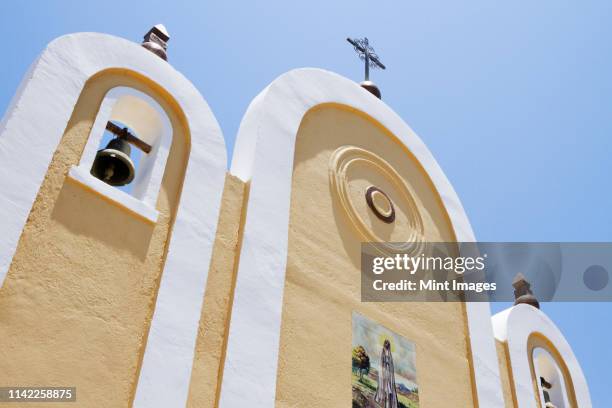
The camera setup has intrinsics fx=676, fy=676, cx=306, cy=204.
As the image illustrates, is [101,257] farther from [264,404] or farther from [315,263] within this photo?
[315,263]

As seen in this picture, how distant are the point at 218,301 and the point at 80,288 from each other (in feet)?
3.85

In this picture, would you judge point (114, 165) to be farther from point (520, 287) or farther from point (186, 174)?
point (520, 287)

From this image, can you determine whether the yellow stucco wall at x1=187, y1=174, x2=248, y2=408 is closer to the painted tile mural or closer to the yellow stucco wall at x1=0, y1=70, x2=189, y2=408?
the yellow stucco wall at x1=0, y1=70, x2=189, y2=408

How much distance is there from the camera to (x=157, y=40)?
282 inches

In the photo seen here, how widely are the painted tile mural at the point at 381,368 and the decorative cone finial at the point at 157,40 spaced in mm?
3255

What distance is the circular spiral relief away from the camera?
23.8ft

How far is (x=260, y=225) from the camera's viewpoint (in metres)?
6.10

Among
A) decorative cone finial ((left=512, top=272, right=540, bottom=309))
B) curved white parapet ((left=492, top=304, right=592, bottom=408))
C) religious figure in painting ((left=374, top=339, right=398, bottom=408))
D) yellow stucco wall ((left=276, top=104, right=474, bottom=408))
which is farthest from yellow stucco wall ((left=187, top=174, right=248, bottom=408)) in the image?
decorative cone finial ((left=512, top=272, right=540, bottom=309))

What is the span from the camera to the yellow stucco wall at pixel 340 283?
5.83 meters

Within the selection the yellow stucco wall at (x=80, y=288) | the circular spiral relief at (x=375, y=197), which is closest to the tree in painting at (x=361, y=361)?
the circular spiral relief at (x=375, y=197)

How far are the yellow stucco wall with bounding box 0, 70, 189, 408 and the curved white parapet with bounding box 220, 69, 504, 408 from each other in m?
0.80

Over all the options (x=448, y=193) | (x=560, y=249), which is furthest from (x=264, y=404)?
(x=560, y=249)

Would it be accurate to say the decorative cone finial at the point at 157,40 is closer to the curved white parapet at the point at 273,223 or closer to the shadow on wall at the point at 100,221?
the curved white parapet at the point at 273,223

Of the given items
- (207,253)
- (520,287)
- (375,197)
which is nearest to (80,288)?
(207,253)
